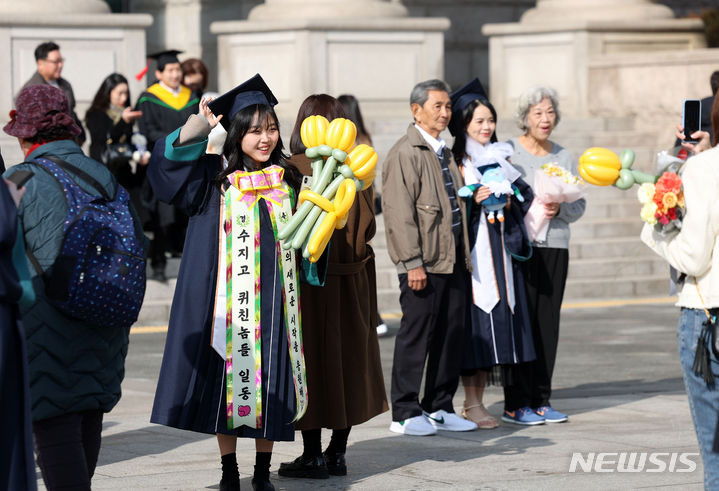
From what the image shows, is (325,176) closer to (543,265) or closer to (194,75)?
(543,265)

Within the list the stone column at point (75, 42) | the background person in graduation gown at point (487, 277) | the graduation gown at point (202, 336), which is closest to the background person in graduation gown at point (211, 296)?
the graduation gown at point (202, 336)

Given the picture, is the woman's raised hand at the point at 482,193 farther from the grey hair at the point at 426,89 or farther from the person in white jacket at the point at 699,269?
the person in white jacket at the point at 699,269

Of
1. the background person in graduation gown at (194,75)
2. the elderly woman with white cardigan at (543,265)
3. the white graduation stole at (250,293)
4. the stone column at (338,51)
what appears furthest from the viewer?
the stone column at (338,51)

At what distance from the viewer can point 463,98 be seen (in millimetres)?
8383

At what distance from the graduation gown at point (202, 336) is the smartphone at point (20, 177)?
100 centimetres

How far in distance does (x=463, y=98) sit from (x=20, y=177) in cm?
367

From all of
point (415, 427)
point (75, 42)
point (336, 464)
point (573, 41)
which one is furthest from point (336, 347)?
point (573, 41)

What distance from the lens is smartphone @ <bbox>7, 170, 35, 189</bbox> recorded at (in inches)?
207

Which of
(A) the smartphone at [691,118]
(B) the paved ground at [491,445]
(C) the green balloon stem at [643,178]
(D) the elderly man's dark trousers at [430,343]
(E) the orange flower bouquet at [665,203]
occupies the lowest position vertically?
(B) the paved ground at [491,445]

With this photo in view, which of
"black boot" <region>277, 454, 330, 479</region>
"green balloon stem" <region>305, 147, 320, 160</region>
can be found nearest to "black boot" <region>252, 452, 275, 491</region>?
"black boot" <region>277, 454, 330, 479</region>

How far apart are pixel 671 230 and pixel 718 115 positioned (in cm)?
44

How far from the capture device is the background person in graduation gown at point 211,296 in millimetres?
6191

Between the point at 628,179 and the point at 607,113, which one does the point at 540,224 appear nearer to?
the point at 628,179

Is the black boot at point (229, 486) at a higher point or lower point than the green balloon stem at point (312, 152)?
lower
